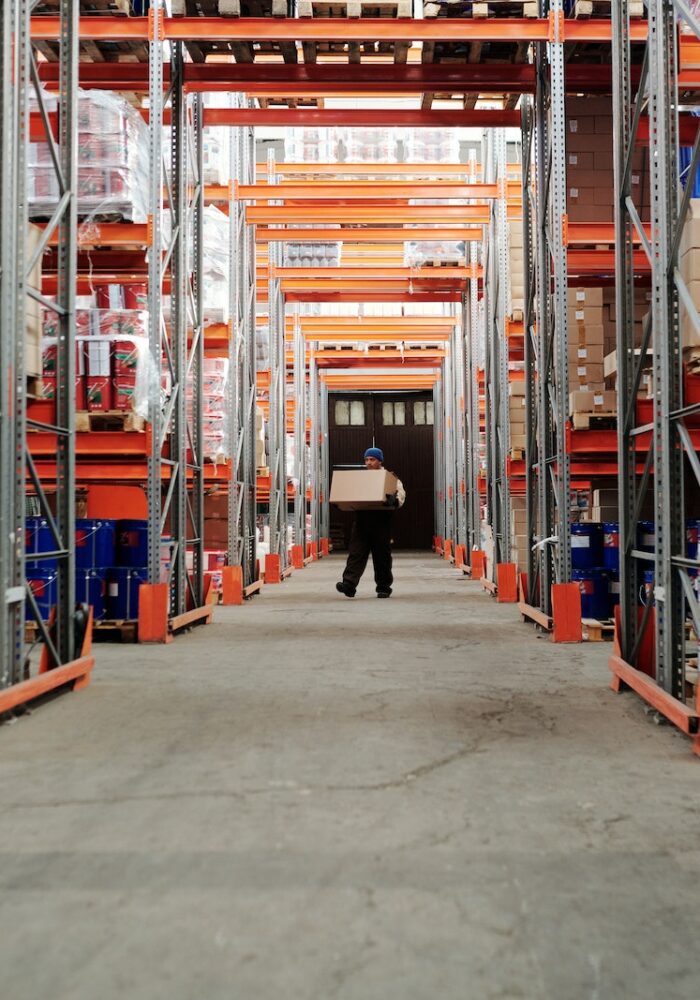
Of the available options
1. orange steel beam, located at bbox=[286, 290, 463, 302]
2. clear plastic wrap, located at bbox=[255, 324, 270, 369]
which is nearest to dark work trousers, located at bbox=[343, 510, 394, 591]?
clear plastic wrap, located at bbox=[255, 324, 270, 369]

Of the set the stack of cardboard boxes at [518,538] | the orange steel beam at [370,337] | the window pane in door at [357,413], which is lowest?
the stack of cardboard boxes at [518,538]

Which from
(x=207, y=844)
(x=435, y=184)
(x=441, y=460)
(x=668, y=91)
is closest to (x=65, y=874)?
(x=207, y=844)

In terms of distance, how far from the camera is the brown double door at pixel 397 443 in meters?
30.2

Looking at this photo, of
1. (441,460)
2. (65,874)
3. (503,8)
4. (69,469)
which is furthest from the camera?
(441,460)

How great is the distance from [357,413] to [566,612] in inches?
923

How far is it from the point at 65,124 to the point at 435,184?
6.88 m

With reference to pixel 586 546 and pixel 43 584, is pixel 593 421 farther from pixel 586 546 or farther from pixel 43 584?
pixel 43 584

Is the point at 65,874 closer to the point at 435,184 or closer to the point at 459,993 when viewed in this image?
the point at 459,993

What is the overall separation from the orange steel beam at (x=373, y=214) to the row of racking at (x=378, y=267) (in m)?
0.03

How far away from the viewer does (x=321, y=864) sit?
2.71 m

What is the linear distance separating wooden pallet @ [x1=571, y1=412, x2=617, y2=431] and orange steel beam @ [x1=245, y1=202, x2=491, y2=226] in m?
5.48

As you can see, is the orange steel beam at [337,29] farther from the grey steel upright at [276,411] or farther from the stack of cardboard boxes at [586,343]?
the grey steel upright at [276,411]

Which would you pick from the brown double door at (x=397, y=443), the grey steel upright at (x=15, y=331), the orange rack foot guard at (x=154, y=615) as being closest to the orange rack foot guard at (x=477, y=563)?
the orange rack foot guard at (x=154, y=615)

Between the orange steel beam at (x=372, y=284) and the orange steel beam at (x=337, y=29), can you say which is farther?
the orange steel beam at (x=372, y=284)
